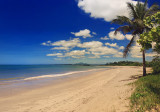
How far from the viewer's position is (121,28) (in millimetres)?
12852

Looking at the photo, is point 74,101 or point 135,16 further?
point 135,16

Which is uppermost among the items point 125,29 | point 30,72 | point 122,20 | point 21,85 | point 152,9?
point 152,9

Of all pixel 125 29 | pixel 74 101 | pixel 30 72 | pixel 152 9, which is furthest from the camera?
pixel 30 72

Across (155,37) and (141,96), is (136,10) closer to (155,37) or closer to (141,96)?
(155,37)

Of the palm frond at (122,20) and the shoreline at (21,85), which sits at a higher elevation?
the palm frond at (122,20)

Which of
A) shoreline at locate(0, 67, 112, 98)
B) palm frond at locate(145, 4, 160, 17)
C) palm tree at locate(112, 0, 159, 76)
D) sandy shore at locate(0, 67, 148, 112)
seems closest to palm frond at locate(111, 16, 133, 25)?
palm tree at locate(112, 0, 159, 76)

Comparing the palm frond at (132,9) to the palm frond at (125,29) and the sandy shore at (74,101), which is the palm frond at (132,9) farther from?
the sandy shore at (74,101)

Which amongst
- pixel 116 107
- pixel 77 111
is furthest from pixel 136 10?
pixel 77 111

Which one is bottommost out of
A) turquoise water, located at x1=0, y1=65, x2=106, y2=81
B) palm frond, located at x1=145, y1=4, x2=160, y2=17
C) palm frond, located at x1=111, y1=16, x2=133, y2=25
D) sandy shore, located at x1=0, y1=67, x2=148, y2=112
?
turquoise water, located at x1=0, y1=65, x2=106, y2=81

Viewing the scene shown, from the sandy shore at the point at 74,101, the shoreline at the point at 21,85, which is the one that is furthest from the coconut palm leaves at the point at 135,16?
the shoreline at the point at 21,85

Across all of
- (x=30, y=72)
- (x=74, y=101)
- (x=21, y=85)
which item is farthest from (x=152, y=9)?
(x=30, y=72)

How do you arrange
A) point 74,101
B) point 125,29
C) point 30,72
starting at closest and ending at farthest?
1. point 74,101
2. point 125,29
3. point 30,72

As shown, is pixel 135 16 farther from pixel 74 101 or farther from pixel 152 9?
pixel 74 101

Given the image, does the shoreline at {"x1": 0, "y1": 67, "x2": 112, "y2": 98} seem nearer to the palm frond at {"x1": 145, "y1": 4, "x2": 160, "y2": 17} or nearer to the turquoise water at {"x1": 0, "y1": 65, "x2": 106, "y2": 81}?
the turquoise water at {"x1": 0, "y1": 65, "x2": 106, "y2": 81}
